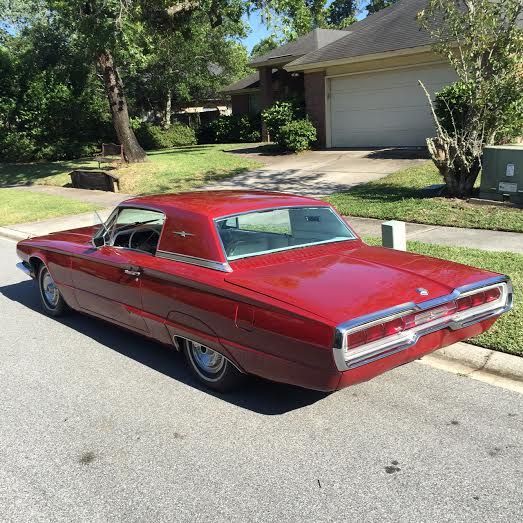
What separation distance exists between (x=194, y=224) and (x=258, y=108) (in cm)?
2626

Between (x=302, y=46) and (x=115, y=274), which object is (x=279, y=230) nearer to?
(x=115, y=274)

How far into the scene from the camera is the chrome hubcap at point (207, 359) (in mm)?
4039

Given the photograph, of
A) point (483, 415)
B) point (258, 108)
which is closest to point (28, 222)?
point (483, 415)

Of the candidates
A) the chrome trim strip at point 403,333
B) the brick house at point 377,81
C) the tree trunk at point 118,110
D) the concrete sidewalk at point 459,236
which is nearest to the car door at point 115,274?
the chrome trim strip at point 403,333

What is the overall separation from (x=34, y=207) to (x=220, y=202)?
11.2 metres

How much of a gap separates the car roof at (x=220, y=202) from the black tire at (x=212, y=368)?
100 cm

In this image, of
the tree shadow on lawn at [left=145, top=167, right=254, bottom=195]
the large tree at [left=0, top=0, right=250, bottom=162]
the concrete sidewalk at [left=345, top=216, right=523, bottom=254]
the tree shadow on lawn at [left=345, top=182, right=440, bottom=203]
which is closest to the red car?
the concrete sidewalk at [left=345, top=216, right=523, bottom=254]

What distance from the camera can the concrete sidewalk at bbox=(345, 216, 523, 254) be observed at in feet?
24.6

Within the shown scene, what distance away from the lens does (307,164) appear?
57.7 ft

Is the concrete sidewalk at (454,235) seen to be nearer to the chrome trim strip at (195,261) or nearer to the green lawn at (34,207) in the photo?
the green lawn at (34,207)

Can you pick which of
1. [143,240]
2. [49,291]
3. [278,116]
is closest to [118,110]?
[278,116]

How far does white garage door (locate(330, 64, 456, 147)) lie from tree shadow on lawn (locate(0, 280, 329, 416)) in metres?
14.1

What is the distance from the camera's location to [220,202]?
4598 mm

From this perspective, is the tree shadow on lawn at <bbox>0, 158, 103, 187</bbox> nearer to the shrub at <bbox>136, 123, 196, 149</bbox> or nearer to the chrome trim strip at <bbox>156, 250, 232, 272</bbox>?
the shrub at <bbox>136, 123, 196, 149</bbox>
